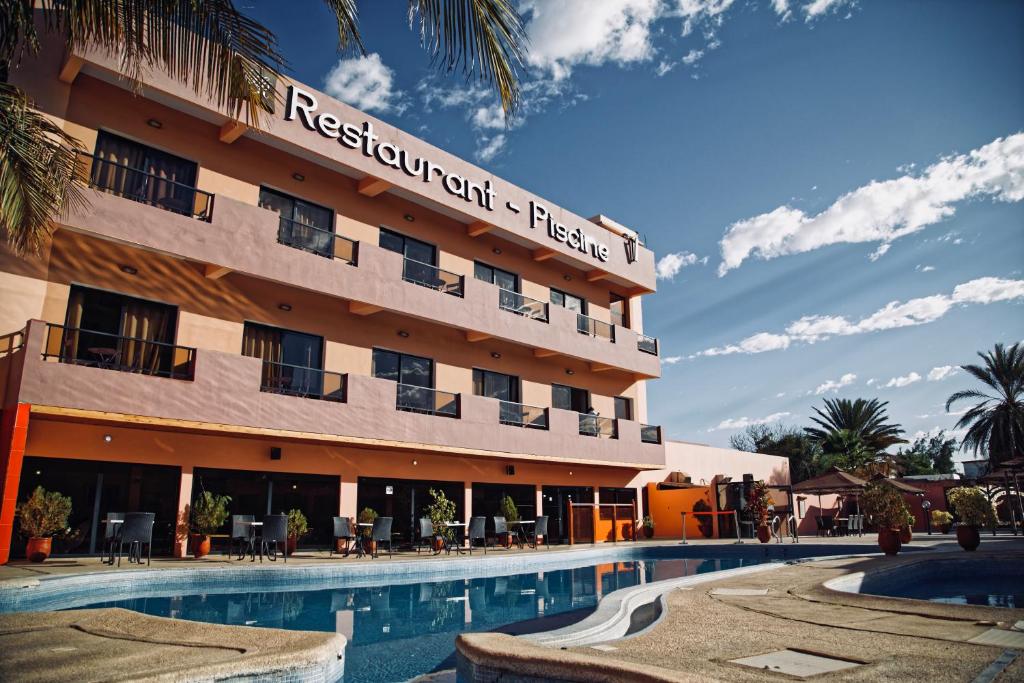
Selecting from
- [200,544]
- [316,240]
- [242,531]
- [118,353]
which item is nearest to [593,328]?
[316,240]

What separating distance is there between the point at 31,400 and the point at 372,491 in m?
8.03

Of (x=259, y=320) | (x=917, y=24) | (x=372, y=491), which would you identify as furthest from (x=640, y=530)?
(x=917, y=24)

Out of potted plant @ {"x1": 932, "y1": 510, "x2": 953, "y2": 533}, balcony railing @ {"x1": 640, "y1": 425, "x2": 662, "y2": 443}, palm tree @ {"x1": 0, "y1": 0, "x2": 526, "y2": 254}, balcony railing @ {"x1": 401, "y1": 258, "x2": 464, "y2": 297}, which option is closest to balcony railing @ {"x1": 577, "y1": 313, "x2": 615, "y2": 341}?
balcony railing @ {"x1": 640, "y1": 425, "x2": 662, "y2": 443}

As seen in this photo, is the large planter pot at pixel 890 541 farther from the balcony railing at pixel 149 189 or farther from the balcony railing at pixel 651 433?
the balcony railing at pixel 149 189

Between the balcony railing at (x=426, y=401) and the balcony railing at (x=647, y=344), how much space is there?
32.8 ft

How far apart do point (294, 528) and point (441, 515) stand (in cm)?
384

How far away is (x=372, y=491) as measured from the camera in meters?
17.2

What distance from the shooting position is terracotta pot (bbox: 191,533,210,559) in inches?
527

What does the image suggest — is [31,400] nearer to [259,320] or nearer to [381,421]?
[259,320]

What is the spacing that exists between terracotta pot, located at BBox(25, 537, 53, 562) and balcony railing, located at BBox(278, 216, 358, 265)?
7.83 m

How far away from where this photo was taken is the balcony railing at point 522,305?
20812 mm

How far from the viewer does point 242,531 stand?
13.1m

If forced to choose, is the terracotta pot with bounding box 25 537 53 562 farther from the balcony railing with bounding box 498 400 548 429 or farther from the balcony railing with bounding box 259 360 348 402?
the balcony railing with bounding box 498 400 548 429

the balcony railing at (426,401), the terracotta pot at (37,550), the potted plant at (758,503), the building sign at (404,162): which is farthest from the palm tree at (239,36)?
the potted plant at (758,503)
